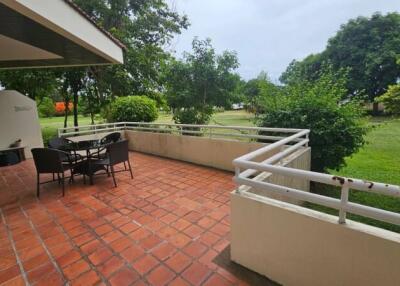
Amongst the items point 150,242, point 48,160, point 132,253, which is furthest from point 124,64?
point 132,253

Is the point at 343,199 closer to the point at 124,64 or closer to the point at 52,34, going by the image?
the point at 52,34

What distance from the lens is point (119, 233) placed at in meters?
2.49

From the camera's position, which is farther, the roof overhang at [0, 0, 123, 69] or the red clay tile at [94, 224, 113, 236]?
the red clay tile at [94, 224, 113, 236]

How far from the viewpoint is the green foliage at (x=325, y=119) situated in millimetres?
3625

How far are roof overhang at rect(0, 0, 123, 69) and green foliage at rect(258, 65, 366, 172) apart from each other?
317cm

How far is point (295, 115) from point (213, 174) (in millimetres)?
1803

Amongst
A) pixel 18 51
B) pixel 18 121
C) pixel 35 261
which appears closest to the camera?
pixel 35 261

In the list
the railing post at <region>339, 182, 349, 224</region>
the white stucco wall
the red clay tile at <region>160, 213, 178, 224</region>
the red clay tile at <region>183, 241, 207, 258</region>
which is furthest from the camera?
the white stucco wall

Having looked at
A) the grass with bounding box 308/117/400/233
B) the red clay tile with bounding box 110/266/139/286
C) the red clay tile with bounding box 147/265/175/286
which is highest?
the red clay tile with bounding box 110/266/139/286

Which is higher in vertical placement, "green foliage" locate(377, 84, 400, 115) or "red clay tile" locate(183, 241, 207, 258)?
"green foliage" locate(377, 84, 400, 115)

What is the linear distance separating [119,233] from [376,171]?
17.3 feet

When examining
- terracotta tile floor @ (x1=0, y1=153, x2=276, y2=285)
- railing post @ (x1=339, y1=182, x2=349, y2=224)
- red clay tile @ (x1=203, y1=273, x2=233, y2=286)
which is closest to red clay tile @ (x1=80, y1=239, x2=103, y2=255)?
terracotta tile floor @ (x1=0, y1=153, x2=276, y2=285)

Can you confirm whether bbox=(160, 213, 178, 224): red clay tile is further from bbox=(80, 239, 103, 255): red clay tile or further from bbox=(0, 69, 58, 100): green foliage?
bbox=(0, 69, 58, 100): green foliage

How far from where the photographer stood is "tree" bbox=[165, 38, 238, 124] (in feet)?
27.2
